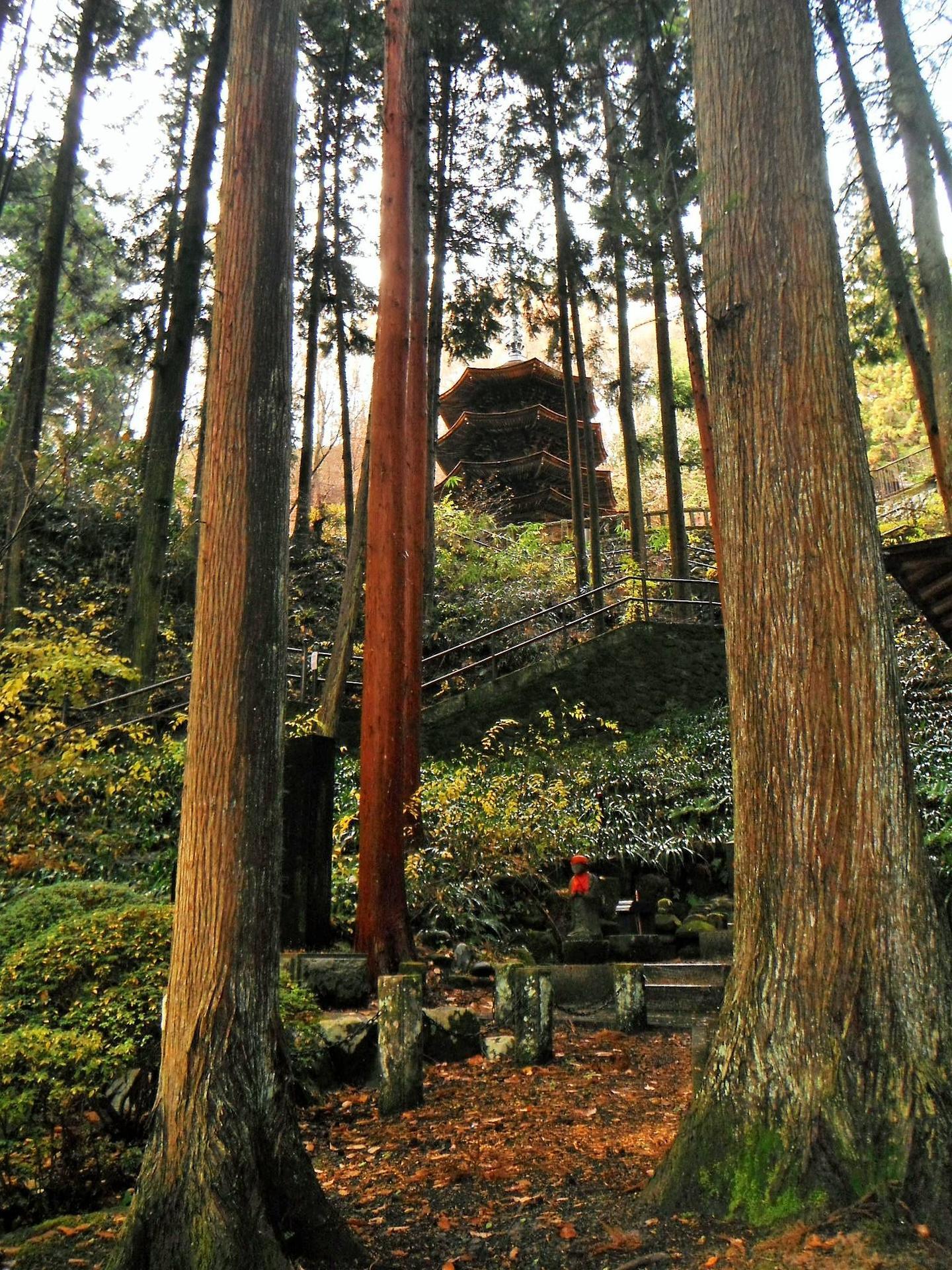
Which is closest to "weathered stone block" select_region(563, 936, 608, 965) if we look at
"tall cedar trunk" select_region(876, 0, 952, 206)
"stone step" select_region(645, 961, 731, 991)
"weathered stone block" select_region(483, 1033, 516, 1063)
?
"stone step" select_region(645, 961, 731, 991)

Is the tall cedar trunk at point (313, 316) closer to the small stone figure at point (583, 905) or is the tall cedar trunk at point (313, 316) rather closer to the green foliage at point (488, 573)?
the green foliage at point (488, 573)

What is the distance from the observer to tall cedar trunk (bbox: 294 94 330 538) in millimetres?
18359

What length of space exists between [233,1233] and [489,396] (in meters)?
24.6

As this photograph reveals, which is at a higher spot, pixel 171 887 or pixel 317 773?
pixel 317 773

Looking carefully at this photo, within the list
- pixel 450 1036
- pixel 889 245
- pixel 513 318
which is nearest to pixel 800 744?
pixel 450 1036

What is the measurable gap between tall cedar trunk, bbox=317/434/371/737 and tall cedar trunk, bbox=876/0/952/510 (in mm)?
6392

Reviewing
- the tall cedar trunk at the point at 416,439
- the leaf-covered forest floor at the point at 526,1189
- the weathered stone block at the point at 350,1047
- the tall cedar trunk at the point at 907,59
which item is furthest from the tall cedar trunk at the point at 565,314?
the leaf-covered forest floor at the point at 526,1189

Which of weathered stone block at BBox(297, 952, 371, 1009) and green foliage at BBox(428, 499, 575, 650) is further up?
green foliage at BBox(428, 499, 575, 650)

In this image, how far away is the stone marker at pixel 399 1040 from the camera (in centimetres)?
524

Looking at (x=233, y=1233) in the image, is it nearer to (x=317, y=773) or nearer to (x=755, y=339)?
(x=755, y=339)

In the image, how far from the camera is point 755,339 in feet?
12.5

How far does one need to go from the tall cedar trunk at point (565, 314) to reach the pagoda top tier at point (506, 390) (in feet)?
18.0

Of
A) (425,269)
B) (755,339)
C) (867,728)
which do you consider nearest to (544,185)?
(425,269)

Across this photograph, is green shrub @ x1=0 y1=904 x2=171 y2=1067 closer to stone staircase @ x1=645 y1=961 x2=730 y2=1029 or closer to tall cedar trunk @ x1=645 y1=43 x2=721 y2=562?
stone staircase @ x1=645 y1=961 x2=730 y2=1029
